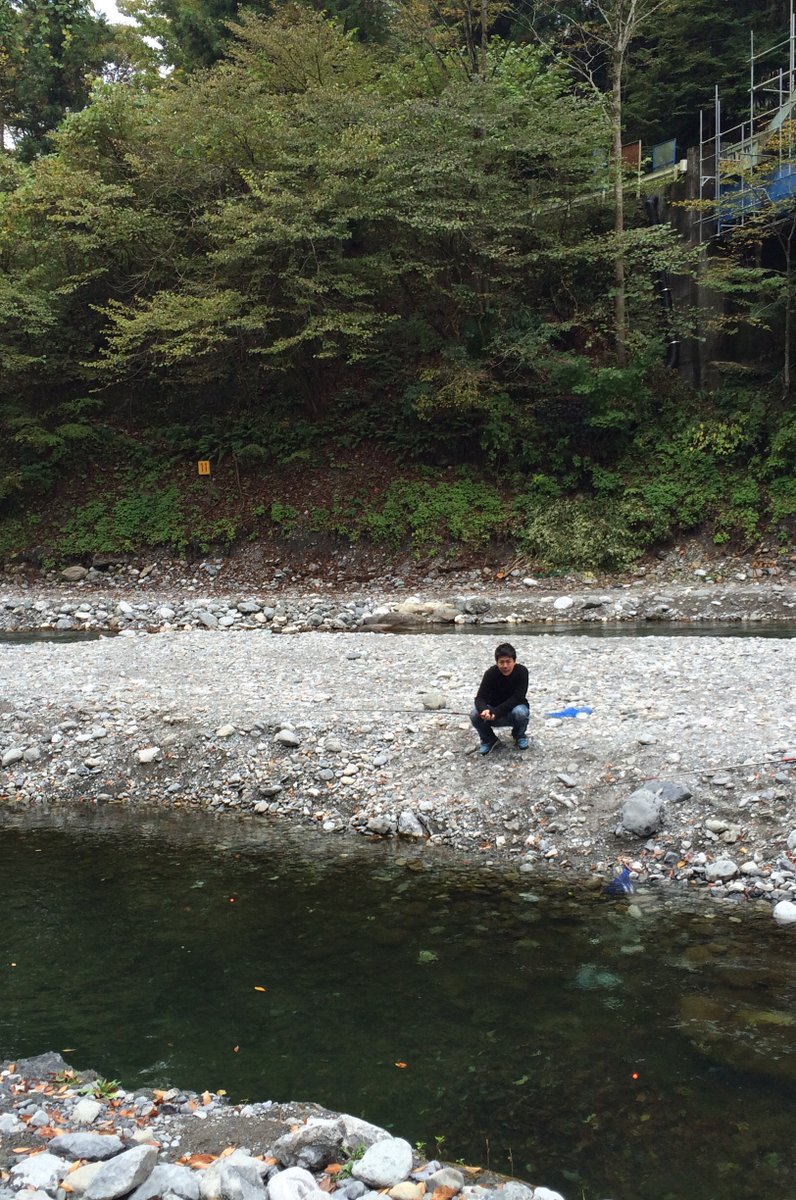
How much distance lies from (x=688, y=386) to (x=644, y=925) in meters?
18.5

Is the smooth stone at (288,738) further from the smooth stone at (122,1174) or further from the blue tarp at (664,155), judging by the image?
the blue tarp at (664,155)

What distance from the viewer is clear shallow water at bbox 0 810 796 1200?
3.85 metres

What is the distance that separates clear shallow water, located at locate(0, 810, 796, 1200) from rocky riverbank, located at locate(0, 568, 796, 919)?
0.64 metres

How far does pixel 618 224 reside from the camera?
66.1 ft

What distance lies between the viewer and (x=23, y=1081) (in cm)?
423

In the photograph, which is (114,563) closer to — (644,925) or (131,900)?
(131,900)

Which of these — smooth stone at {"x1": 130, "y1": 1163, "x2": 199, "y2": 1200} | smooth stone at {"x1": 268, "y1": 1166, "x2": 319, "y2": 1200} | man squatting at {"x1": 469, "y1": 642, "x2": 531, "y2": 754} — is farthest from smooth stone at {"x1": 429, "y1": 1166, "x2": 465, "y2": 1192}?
man squatting at {"x1": 469, "y1": 642, "x2": 531, "y2": 754}

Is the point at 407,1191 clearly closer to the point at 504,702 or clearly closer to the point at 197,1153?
the point at 197,1153

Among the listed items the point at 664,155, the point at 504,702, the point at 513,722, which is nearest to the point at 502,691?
the point at 504,702

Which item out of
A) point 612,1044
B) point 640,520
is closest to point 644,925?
point 612,1044

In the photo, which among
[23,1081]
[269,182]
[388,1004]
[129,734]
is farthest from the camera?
[269,182]

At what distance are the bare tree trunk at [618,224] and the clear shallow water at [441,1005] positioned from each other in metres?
16.7

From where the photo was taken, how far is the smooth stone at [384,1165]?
338 centimetres

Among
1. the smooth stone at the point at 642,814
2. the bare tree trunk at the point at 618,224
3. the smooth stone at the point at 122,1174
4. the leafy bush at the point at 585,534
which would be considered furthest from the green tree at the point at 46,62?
the smooth stone at the point at 122,1174
